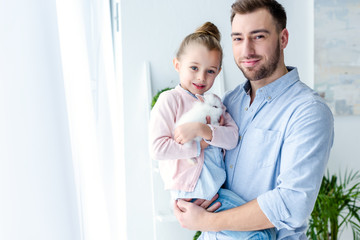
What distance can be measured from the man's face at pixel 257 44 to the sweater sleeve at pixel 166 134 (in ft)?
1.10

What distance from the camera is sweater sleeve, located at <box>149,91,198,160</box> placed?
4.27 ft

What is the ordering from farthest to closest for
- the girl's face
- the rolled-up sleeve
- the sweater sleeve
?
the girl's face → the sweater sleeve → the rolled-up sleeve

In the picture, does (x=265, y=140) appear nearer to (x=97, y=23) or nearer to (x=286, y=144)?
(x=286, y=144)

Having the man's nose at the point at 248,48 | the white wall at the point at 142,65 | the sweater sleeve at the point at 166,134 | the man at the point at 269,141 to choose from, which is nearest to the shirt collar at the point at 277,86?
the man at the point at 269,141

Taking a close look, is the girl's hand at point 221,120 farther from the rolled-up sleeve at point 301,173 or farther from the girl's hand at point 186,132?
the rolled-up sleeve at point 301,173

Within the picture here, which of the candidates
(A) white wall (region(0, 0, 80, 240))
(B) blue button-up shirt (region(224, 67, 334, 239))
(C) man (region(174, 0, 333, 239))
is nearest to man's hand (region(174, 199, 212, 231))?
(C) man (region(174, 0, 333, 239))

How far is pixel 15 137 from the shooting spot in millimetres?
242

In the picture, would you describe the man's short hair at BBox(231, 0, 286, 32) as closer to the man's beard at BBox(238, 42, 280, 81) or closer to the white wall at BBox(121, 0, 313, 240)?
the man's beard at BBox(238, 42, 280, 81)

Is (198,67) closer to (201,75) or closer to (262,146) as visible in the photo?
(201,75)

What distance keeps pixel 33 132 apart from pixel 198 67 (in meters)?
1.20

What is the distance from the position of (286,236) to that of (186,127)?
588 millimetres

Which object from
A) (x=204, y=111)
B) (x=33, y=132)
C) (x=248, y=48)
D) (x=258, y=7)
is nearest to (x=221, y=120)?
(x=204, y=111)

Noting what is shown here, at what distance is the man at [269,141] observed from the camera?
1.20 meters

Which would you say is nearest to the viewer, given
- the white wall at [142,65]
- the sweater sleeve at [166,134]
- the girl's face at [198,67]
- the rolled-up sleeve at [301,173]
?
the rolled-up sleeve at [301,173]
